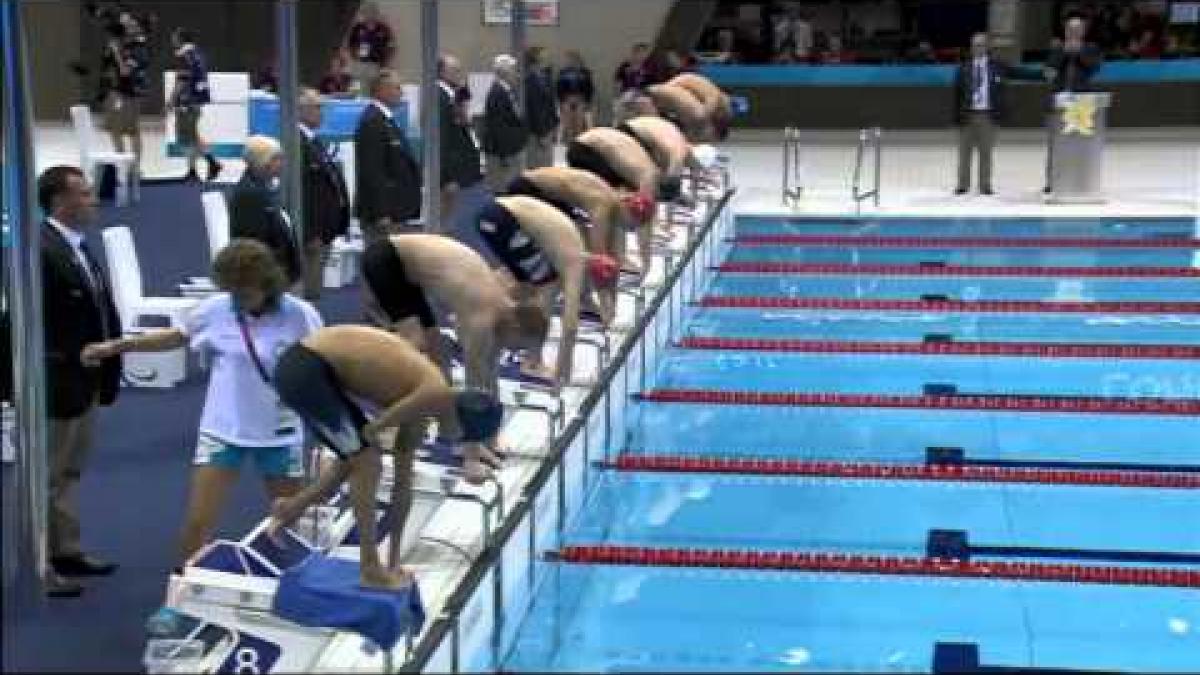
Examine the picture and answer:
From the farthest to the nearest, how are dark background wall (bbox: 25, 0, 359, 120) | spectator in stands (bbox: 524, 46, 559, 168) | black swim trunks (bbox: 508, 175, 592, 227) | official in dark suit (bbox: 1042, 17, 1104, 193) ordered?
A: 1. dark background wall (bbox: 25, 0, 359, 120)
2. official in dark suit (bbox: 1042, 17, 1104, 193)
3. spectator in stands (bbox: 524, 46, 559, 168)
4. black swim trunks (bbox: 508, 175, 592, 227)

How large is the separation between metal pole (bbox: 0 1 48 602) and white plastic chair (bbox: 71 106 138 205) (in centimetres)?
985

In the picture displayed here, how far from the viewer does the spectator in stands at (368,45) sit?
20406mm

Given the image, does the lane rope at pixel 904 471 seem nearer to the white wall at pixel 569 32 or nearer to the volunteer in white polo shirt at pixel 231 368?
the volunteer in white polo shirt at pixel 231 368

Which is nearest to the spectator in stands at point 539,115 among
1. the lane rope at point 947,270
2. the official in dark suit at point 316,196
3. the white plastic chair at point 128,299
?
the lane rope at point 947,270

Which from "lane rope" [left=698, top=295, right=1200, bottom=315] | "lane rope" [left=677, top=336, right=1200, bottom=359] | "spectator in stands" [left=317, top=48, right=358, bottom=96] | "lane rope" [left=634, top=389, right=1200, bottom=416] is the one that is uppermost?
"spectator in stands" [left=317, top=48, right=358, bottom=96]

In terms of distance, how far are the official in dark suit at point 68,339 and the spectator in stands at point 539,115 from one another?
340 inches

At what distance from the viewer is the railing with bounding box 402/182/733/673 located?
501 cm

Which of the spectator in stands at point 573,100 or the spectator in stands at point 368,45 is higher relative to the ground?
the spectator in stands at point 368,45

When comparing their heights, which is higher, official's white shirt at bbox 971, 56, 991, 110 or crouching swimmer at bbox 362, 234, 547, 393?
official's white shirt at bbox 971, 56, 991, 110

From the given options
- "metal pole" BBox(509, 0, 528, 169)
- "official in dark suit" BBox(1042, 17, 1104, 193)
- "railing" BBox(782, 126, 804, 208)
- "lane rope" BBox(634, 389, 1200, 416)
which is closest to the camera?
"lane rope" BBox(634, 389, 1200, 416)

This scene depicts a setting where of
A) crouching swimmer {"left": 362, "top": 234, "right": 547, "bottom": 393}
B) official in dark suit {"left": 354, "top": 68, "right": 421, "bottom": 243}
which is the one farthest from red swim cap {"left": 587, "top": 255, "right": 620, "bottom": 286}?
official in dark suit {"left": 354, "top": 68, "right": 421, "bottom": 243}

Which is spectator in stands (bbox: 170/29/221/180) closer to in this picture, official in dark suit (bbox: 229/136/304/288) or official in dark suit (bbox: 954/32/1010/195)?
official in dark suit (bbox: 954/32/1010/195)

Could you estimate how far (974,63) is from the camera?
1603cm

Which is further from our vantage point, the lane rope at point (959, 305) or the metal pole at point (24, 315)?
the lane rope at point (959, 305)
